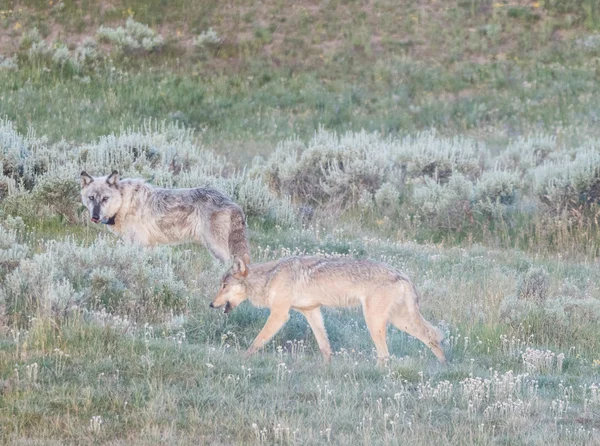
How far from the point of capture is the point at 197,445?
20.8ft

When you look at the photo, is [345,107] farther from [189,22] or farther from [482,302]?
[482,302]

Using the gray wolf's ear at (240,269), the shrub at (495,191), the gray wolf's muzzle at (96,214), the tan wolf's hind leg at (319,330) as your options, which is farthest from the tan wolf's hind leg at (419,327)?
the shrub at (495,191)

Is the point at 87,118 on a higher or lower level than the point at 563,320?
lower

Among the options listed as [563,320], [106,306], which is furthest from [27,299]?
[563,320]

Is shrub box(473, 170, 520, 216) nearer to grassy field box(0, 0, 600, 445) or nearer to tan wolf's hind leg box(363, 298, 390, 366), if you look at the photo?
grassy field box(0, 0, 600, 445)

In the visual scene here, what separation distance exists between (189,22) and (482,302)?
23430 millimetres

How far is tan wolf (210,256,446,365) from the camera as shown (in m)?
8.37

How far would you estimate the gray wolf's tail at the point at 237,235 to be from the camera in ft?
35.6

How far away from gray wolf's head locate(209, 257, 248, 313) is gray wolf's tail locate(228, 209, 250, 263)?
182 centimetres

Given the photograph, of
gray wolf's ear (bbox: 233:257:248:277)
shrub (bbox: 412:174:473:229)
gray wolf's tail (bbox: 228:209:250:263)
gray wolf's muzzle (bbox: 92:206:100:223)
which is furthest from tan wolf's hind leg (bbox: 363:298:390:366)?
shrub (bbox: 412:174:473:229)

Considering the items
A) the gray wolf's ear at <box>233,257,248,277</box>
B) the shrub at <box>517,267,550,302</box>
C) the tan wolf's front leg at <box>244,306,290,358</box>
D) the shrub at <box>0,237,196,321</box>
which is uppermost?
the gray wolf's ear at <box>233,257,248,277</box>

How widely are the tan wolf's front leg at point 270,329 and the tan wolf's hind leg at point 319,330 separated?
1.18ft

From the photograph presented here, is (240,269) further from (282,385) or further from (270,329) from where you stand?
(282,385)

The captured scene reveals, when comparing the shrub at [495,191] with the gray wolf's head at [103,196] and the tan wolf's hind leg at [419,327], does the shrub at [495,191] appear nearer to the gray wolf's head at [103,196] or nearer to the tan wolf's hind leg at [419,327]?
the gray wolf's head at [103,196]
